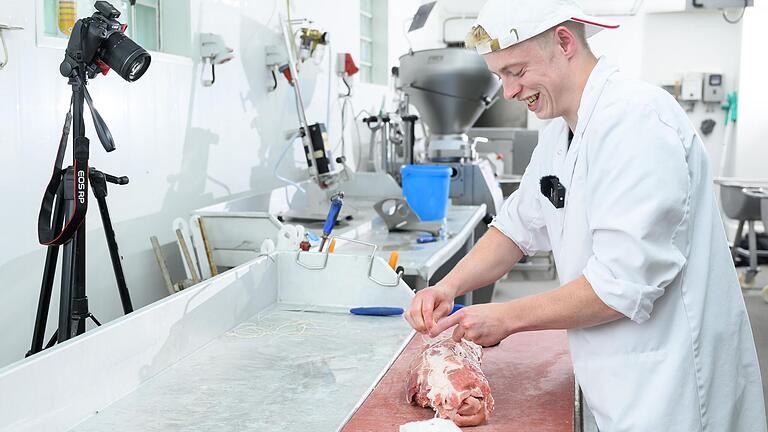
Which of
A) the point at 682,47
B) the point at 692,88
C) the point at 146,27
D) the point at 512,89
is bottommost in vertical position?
the point at 512,89

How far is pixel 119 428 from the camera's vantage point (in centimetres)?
135

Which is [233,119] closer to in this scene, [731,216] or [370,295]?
[370,295]

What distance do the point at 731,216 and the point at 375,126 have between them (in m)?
3.55

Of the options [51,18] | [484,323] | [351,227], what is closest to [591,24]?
[484,323]

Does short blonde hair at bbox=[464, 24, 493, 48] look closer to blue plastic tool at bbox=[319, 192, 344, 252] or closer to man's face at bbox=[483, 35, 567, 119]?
man's face at bbox=[483, 35, 567, 119]

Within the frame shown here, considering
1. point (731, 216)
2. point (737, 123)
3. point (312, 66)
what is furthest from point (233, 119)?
point (737, 123)

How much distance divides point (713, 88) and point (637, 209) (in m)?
9.36

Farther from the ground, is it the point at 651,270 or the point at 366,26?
the point at 366,26

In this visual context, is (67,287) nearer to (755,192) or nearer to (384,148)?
(384,148)

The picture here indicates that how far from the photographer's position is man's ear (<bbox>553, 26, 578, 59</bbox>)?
1507 mm

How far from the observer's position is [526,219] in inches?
72.2

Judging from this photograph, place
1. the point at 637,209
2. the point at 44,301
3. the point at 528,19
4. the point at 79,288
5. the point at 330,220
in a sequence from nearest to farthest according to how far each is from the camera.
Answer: the point at 637,209, the point at 528,19, the point at 79,288, the point at 44,301, the point at 330,220

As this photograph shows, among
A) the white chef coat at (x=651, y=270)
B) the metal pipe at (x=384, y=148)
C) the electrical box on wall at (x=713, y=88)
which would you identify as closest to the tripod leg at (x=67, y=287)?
the white chef coat at (x=651, y=270)

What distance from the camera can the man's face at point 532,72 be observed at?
152 centimetres
